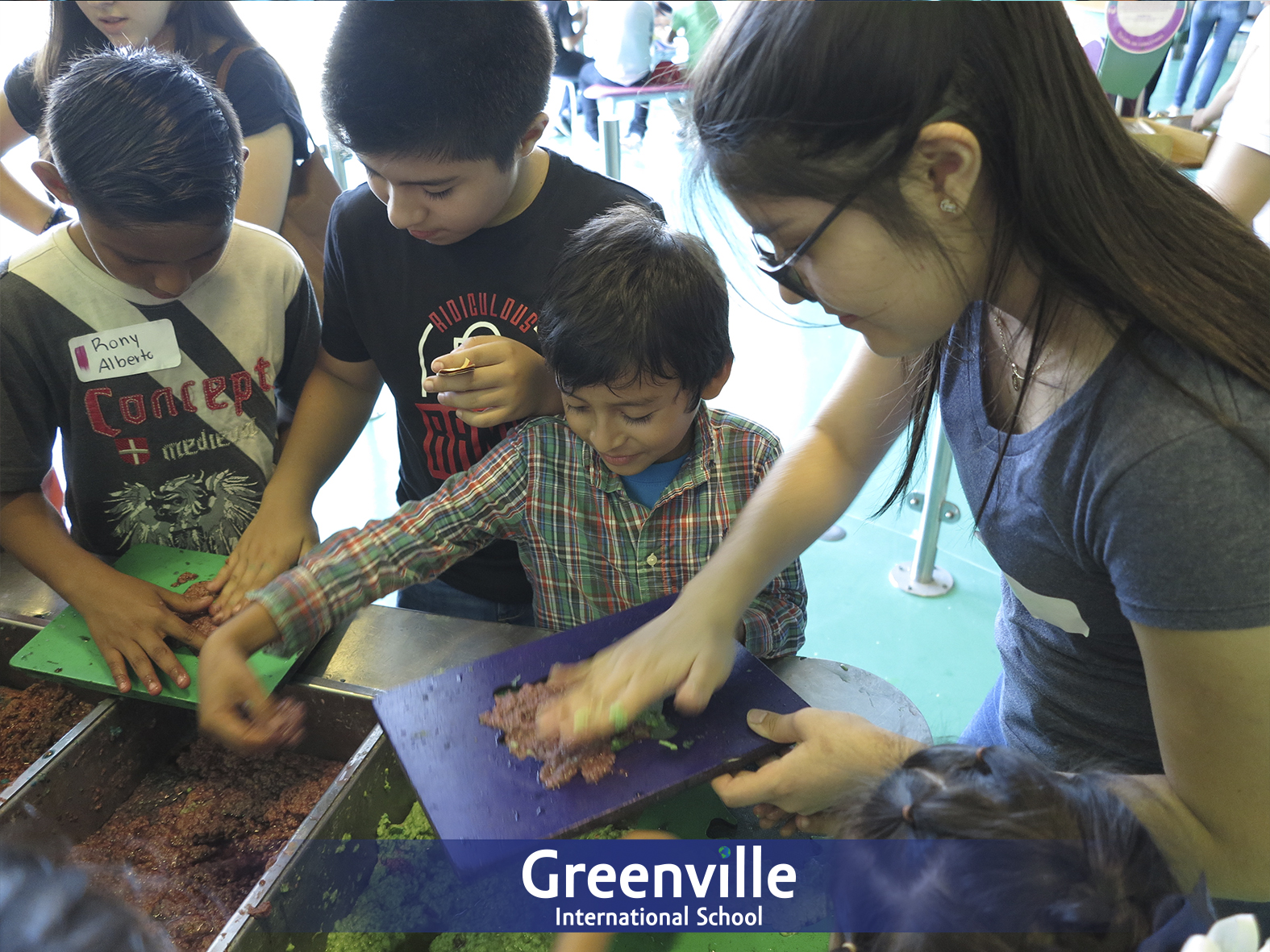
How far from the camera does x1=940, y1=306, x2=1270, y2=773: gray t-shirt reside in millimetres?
631

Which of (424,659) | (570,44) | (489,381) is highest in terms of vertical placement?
(570,44)

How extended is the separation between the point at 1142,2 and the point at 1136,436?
2.39 m

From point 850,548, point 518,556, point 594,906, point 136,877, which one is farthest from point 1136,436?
point 850,548

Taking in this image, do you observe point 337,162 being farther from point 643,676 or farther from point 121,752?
point 643,676

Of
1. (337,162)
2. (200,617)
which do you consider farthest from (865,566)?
(337,162)

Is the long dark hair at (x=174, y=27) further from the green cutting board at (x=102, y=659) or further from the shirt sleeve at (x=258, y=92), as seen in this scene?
the green cutting board at (x=102, y=659)

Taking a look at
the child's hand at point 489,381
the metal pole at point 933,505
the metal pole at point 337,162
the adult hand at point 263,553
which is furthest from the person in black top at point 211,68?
the metal pole at point 933,505

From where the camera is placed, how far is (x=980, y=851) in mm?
573

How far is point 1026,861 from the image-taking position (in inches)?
22.1

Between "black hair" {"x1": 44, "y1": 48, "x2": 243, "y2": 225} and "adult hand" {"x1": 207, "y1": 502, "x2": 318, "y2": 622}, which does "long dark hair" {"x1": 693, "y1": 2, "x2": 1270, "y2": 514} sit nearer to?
"black hair" {"x1": 44, "y1": 48, "x2": 243, "y2": 225}

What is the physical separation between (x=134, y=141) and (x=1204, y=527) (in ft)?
4.54

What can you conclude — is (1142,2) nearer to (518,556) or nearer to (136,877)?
(518,556)

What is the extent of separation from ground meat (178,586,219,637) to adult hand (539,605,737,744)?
0.58m

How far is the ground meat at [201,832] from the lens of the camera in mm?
1071
